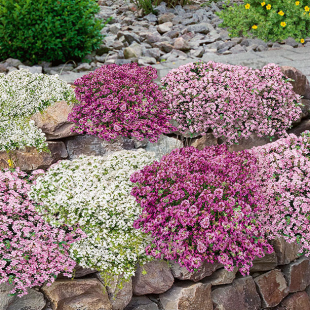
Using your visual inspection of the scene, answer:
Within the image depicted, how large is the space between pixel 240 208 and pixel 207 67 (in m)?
1.96

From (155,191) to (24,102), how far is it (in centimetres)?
165

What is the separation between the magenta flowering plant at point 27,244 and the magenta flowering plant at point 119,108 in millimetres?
896

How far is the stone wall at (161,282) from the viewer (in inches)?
126

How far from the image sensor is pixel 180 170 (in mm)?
3295

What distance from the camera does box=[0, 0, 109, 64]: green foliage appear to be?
5.63 m

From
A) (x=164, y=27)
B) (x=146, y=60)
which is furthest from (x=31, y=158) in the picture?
(x=164, y=27)

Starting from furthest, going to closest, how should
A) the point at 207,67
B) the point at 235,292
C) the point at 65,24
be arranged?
the point at 65,24
the point at 207,67
the point at 235,292

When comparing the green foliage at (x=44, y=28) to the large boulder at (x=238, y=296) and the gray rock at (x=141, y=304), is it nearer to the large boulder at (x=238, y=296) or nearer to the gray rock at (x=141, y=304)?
the gray rock at (x=141, y=304)

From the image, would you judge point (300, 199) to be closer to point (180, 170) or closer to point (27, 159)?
point (180, 170)

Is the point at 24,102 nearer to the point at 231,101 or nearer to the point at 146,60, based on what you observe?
the point at 231,101

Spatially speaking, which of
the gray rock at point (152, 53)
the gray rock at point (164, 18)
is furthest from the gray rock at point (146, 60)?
the gray rock at point (164, 18)

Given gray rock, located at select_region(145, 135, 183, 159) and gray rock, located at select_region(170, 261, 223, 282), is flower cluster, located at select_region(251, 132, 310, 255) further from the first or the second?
gray rock, located at select_region(145, 135, 183, 159)

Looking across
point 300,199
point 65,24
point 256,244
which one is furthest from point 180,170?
point 65,24

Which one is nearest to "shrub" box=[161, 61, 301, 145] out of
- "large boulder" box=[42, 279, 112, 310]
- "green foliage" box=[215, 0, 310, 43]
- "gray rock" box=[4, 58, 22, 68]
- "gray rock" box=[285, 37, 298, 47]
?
"large boulder" box=[42, 279, 112, 310]
